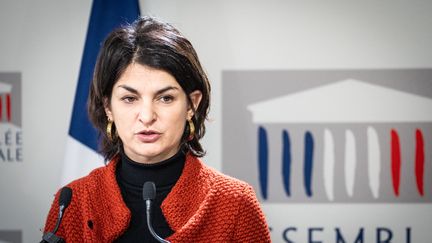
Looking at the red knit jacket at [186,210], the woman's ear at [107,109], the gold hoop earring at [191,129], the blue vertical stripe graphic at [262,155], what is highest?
the woman's ear at [107,109]

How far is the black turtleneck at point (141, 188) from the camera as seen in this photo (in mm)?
1435

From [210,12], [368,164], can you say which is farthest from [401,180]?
[210,12]

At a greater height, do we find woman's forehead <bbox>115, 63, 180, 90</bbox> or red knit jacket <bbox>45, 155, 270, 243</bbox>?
woman's forehead <bbox>115, 63, 180, 90</bbox>

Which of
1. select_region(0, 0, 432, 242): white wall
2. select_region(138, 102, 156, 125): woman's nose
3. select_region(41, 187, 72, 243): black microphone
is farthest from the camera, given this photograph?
select_region(0, 0, 432, 242): white wall

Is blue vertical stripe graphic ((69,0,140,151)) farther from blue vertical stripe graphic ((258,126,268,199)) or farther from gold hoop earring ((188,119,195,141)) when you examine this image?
gold hoop earring ((188,119,195,141))

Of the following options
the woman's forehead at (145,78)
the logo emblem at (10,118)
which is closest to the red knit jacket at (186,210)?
the woman's forehead at (145,78)

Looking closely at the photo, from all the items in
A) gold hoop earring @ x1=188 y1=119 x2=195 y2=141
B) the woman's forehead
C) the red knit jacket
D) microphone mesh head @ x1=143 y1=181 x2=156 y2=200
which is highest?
the woman's forehead

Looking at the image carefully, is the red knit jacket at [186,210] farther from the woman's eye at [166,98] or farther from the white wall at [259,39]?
the white wall at [259,39]

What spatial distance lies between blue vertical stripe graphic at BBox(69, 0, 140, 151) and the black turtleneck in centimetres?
124

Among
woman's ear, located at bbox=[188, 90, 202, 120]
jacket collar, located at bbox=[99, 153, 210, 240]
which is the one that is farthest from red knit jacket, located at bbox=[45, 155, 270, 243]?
woman's ear, located at bbox=[188, 90, 202, 120]

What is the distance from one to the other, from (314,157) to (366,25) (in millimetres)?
688

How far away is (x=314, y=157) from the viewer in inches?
111

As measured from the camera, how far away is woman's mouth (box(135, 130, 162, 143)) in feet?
4.46

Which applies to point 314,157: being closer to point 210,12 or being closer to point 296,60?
point 296,60
